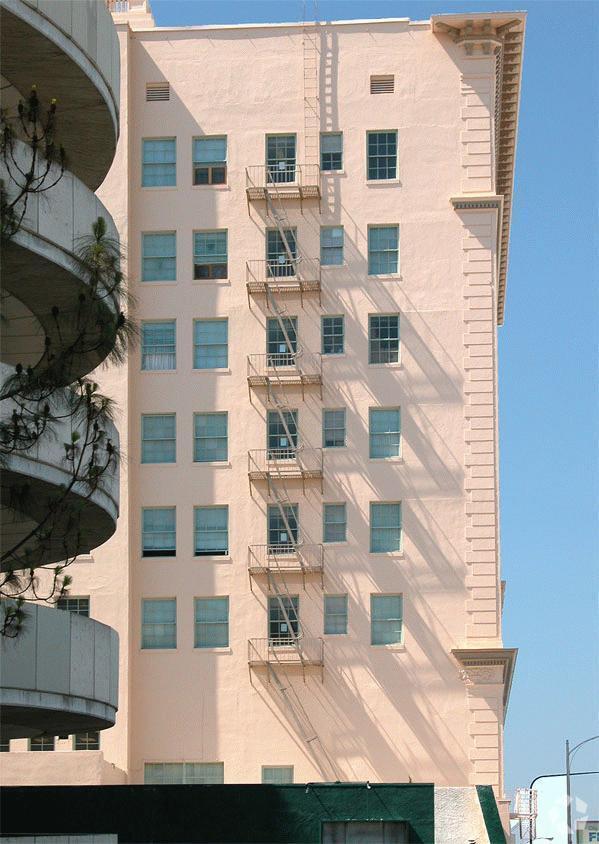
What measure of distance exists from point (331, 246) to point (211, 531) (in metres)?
11.9

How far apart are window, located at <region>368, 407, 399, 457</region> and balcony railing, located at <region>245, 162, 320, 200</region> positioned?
28.6 feet

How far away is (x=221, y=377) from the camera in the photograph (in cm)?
6312

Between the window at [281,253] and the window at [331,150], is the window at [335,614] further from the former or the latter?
the window at [331,150]

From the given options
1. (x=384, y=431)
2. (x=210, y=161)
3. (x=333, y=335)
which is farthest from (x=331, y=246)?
(x=384, y=431)

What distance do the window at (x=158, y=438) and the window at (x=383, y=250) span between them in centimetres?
963

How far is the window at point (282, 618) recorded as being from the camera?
2388 inches

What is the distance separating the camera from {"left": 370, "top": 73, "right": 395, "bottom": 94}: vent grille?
64.6 m

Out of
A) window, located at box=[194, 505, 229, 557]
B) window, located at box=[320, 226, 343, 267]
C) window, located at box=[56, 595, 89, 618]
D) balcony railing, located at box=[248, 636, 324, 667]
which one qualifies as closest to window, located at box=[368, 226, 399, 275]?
window, located at box=[320, 226, 343, 267]

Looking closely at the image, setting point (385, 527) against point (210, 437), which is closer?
point (385, 527)

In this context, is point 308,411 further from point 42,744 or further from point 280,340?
point 42,744

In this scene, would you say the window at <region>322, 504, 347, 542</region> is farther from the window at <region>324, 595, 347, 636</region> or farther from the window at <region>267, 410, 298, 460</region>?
the window at <region>267, 410, 298, 460</region>

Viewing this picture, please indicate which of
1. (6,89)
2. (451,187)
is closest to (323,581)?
(451,187)

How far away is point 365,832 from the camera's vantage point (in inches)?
1927

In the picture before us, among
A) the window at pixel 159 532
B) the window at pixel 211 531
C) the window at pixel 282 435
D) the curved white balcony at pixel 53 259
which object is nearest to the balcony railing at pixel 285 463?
the window at pixel 282 435
